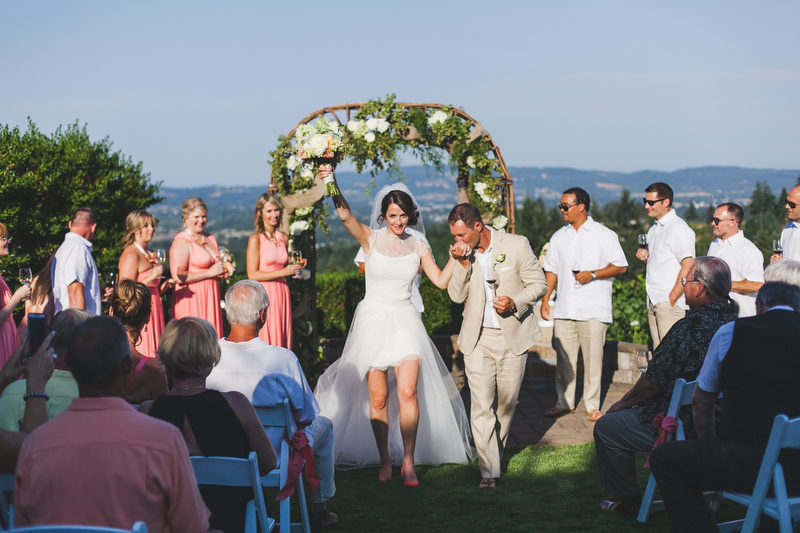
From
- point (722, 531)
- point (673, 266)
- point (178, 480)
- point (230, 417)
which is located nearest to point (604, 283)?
point (673, 266)

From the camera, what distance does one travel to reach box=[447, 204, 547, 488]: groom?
15.0 ft

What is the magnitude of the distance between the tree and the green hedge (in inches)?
110

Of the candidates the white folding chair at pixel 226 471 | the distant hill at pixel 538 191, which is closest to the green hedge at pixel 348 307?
the white folding chair at pixel 226 471

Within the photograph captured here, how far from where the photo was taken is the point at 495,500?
429 cm

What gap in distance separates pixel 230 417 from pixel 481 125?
561 centimetres

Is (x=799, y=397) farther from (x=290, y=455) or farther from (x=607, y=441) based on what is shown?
(x=290, y=455)

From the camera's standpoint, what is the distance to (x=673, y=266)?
623cm

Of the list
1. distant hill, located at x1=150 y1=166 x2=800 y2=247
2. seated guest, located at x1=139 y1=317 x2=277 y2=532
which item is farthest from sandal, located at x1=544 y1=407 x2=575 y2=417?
distant hill, located at x1=150 y1=166 x2=800 y2=247

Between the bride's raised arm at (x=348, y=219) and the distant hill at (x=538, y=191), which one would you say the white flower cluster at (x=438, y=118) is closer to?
the bride's raised arm at (x=348, y=219)

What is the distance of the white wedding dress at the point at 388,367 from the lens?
4.89 meters

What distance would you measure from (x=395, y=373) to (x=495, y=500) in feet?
4.01

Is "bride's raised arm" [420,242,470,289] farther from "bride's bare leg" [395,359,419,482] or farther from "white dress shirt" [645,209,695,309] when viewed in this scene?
"white dress shirt" [645,209,695,309]

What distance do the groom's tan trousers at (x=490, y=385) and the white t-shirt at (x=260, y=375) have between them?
5.23 ft

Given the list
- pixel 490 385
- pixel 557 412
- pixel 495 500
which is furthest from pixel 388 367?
pixel 557 412
